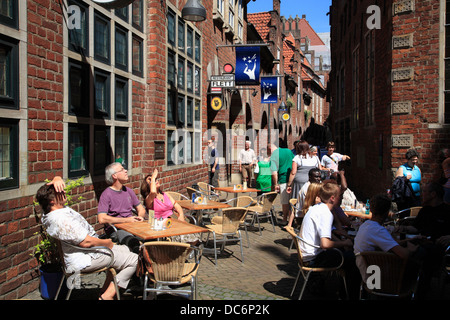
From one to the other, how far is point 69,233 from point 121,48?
395 cm

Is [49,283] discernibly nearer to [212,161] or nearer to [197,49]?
[197,49]

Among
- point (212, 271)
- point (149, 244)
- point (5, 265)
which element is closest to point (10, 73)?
point (5, 265)

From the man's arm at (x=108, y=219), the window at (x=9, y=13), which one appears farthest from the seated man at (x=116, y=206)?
the window at (x=9, y=13)

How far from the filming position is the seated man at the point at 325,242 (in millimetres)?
4266

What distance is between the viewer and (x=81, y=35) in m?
5.62

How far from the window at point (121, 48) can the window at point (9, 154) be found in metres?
2.72

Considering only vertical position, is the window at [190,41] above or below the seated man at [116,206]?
above

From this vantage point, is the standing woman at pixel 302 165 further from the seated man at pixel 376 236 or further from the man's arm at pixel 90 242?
the man's arm at pixel 90 242

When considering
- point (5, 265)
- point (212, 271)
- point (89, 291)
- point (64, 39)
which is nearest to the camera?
point (5, 265)

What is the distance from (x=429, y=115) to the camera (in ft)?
27.6

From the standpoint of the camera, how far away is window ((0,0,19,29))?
4.14 m

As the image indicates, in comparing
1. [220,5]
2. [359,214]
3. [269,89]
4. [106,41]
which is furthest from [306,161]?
[269,89]

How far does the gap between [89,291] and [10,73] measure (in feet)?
8.56
